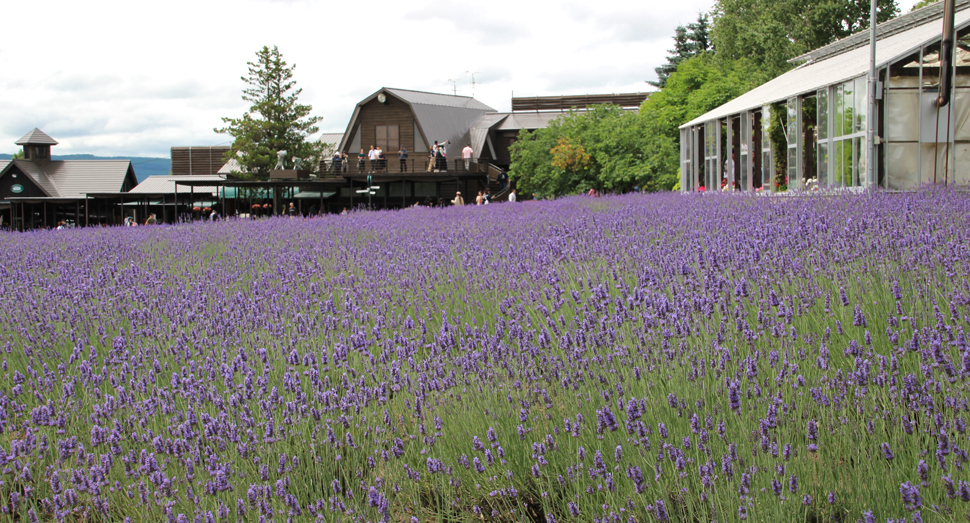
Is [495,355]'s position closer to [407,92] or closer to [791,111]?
[791,111]

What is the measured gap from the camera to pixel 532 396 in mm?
2949

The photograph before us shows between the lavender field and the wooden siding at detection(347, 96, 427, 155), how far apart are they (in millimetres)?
31043

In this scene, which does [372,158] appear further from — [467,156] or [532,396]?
[532,396]

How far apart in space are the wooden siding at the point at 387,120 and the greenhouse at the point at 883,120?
66.2 feet

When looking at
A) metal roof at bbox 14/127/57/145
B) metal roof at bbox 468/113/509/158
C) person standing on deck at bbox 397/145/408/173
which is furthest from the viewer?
metal roof at bbox 14/127/57/145

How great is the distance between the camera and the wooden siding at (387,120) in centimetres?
3591

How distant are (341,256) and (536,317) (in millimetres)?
3596

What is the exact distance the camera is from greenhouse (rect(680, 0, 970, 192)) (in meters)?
13.4

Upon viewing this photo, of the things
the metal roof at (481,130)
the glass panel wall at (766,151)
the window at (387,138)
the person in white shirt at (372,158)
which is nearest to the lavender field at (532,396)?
the glass panel wall at (766,151)

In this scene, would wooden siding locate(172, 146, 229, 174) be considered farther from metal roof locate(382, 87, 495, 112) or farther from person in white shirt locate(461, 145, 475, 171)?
person in white shirt locate(461, 145, 475, 171)

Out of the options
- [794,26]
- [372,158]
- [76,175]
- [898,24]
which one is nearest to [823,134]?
[898,24]

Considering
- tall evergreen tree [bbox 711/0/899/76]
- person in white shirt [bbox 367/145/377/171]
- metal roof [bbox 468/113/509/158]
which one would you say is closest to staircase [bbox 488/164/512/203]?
metal roof [bbox 468/113/509/158]

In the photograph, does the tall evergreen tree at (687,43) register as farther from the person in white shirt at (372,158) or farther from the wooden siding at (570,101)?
the person in white shirt at (372,158)

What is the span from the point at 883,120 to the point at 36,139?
54.1m
